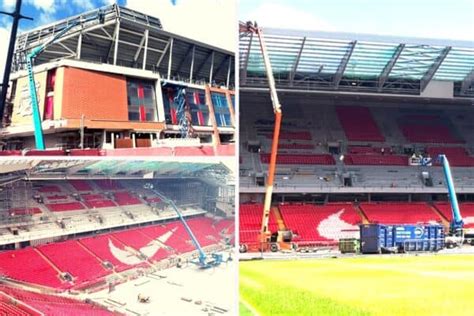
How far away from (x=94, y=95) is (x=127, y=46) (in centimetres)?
33

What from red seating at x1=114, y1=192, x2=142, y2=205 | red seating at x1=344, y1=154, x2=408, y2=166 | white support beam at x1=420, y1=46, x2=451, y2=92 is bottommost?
red seating at x1=114, y1=192, x2=142, y2=205

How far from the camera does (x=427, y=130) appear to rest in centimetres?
934

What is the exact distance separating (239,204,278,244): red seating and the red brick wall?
3020mm

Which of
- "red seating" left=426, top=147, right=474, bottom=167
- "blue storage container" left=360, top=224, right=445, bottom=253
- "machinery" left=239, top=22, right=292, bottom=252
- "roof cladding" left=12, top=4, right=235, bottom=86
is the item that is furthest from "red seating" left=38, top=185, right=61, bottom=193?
"red seating" left=426, top=147, right=474, bottom=167

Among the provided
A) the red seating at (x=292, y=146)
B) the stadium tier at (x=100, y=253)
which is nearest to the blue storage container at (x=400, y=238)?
the red seating at (x=292, y=146)

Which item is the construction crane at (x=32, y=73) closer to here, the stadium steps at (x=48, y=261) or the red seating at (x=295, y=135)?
the stadium steps at (x=48, y=261)

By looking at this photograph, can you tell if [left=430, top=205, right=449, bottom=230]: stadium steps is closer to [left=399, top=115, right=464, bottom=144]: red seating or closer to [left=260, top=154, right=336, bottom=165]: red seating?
[left=399, top=115, right=464, bottom=144]: red seating

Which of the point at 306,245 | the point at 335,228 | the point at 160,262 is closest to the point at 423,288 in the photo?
the point at 160,262

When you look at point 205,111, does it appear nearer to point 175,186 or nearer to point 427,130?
point 175,186

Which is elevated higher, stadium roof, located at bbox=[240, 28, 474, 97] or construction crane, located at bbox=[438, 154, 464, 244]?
stadium roof, located at bbox=[240, 28, 474, 97]

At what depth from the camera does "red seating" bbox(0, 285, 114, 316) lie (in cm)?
312

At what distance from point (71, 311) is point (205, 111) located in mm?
1440

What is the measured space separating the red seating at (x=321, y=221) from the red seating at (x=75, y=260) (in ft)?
16.5

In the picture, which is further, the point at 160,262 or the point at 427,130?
the point at 427,130
